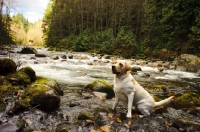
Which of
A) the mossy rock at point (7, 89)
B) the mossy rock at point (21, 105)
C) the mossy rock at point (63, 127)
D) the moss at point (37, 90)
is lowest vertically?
the mossy rock at point (63, 127)

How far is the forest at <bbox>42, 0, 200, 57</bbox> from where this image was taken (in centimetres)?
2853

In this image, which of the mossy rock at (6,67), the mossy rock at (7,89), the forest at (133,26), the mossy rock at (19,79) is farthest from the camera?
the forest at (133,26)

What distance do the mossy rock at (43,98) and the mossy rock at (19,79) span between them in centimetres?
177

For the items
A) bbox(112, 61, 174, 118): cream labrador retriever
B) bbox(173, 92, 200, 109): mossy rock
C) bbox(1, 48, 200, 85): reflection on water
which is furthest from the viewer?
bbox(1, 48, 200, 85): reflection on water

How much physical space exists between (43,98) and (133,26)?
35.0 metres

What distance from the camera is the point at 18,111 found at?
4.98m

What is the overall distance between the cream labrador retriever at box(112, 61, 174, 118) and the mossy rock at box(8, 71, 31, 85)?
10.9 ft

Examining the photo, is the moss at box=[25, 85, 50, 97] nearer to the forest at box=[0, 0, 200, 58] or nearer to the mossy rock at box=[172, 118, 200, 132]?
the mossy rock at box=[172, 118, 200, 132]

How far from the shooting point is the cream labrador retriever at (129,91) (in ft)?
17.0

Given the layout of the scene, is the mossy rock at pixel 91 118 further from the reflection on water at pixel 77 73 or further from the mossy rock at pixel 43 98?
the reflection on water at pixel 77 73

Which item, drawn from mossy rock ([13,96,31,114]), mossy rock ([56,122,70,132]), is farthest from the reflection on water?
mossy rock ([56,122,70,132])

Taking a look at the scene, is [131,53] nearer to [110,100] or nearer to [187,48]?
[187,48]

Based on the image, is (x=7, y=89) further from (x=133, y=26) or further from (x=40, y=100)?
(x=133, y=26)

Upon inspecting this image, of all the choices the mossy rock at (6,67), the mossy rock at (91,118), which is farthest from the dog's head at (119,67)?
the mossy rock at (6,67)
